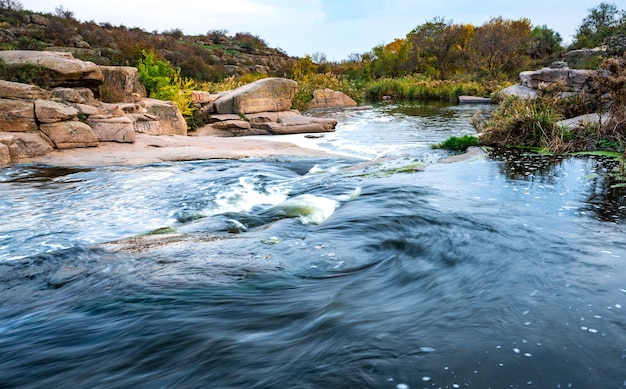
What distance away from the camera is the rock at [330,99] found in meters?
25.6

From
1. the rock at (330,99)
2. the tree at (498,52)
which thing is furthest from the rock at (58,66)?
the tree at (498,52)

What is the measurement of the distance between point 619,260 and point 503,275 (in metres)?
0.96

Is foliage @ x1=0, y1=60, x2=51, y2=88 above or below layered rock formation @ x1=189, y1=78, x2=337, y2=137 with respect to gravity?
above

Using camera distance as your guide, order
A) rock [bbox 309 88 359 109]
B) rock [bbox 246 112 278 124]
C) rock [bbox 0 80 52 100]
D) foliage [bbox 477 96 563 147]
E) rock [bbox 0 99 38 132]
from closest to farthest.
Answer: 1. rock [bbox 0 99 38 132]
2. rock [bbox 0 80 52 100]
3. foliage [bbox 477 96 563 147]
4. rock [bbox 246 112 278 124]
5. rock [bbox 309 88 359 109]

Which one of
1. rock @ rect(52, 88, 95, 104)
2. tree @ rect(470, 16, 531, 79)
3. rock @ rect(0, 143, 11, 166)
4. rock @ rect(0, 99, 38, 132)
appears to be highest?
tree @ rect(470, 16, 531, 79)

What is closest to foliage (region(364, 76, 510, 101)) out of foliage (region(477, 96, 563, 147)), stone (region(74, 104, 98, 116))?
foliage (region(477, 96, 563, 147))

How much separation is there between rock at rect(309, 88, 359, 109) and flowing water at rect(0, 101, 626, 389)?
19.3 meters

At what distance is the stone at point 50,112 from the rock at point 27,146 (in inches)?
13.2

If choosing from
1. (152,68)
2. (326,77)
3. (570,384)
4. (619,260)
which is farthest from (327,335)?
(326,77)

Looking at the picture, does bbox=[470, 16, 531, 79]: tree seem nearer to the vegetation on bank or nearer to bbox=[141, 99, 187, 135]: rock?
the vegetation on bank

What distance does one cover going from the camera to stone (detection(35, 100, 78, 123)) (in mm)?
9398

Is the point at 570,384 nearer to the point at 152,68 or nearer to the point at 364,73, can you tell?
the point at 152,68

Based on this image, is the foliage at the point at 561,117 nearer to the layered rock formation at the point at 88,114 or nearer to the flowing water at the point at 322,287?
the flowing water at the point at 322,287

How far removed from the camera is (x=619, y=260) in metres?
3.61
